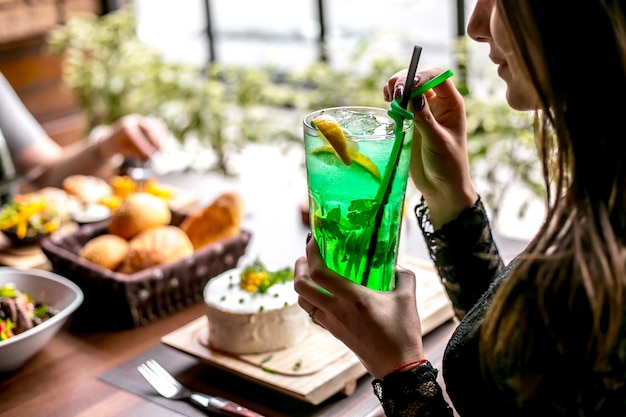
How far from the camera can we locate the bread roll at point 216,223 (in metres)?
1.74

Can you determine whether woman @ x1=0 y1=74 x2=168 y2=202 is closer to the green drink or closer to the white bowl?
the white bowl

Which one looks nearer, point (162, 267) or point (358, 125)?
point (358, 125)

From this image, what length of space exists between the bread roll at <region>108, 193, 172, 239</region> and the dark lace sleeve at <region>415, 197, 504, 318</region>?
685 millimetres

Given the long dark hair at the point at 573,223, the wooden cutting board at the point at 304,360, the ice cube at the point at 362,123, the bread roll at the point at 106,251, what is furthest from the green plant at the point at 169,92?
A: the long dark hair at the point at 573,223

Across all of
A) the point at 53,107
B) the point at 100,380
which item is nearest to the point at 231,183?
the point at 100,380

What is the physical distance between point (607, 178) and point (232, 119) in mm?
2917

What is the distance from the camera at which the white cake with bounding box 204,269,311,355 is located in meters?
1.38

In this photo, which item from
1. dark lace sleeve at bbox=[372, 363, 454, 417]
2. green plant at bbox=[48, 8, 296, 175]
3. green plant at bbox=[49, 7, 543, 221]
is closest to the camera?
dark lace sleeve at bbox=[372, 363, 454, 417]

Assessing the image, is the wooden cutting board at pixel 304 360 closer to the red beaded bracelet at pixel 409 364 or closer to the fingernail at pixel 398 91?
the red beaded bracelet at pixel 409 364

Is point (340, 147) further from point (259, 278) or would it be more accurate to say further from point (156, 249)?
point (156, 249)

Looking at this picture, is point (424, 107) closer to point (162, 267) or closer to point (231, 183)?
point (162, 267)

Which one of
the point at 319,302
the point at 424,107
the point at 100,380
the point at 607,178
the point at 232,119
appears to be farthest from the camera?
the point at 232,119

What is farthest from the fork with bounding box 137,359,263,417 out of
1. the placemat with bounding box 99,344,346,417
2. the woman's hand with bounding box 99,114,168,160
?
the woman's hand with bounding box 99,114,168,160

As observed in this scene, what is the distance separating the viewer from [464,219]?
1.36 metres
